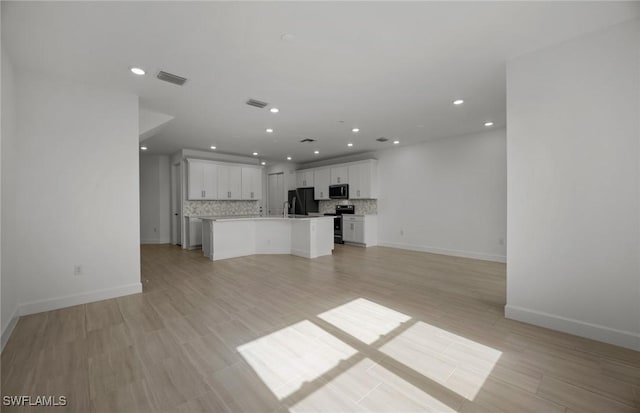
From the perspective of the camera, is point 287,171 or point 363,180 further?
point 287,171

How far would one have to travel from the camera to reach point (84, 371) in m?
1.82

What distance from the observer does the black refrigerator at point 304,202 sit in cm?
862

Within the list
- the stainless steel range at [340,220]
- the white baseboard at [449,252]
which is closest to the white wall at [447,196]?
the white baseboard at [449,252]

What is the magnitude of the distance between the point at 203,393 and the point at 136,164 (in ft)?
9.94

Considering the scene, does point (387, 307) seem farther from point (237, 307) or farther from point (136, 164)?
point (136, 164)

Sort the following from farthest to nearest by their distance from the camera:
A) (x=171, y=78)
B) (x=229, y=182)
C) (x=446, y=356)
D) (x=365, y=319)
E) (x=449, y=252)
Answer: (x=229, y=182) → (x=449, y=252) → (x=171, y=78) → (x=365, y=319) → (x=446, y=356)

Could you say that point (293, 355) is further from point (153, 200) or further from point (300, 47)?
point (153, 200)

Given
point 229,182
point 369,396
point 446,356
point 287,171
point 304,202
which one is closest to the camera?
point 369,396

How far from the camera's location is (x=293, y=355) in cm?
201

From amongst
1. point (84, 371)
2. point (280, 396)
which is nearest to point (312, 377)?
point (280, 396)

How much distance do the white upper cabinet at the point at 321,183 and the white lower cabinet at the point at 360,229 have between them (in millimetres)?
1159

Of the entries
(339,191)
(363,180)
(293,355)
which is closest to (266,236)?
(339,191)

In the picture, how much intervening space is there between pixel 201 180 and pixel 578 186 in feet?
23.5

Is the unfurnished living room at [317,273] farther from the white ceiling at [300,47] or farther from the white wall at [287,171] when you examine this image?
the white wall at [287,171]
